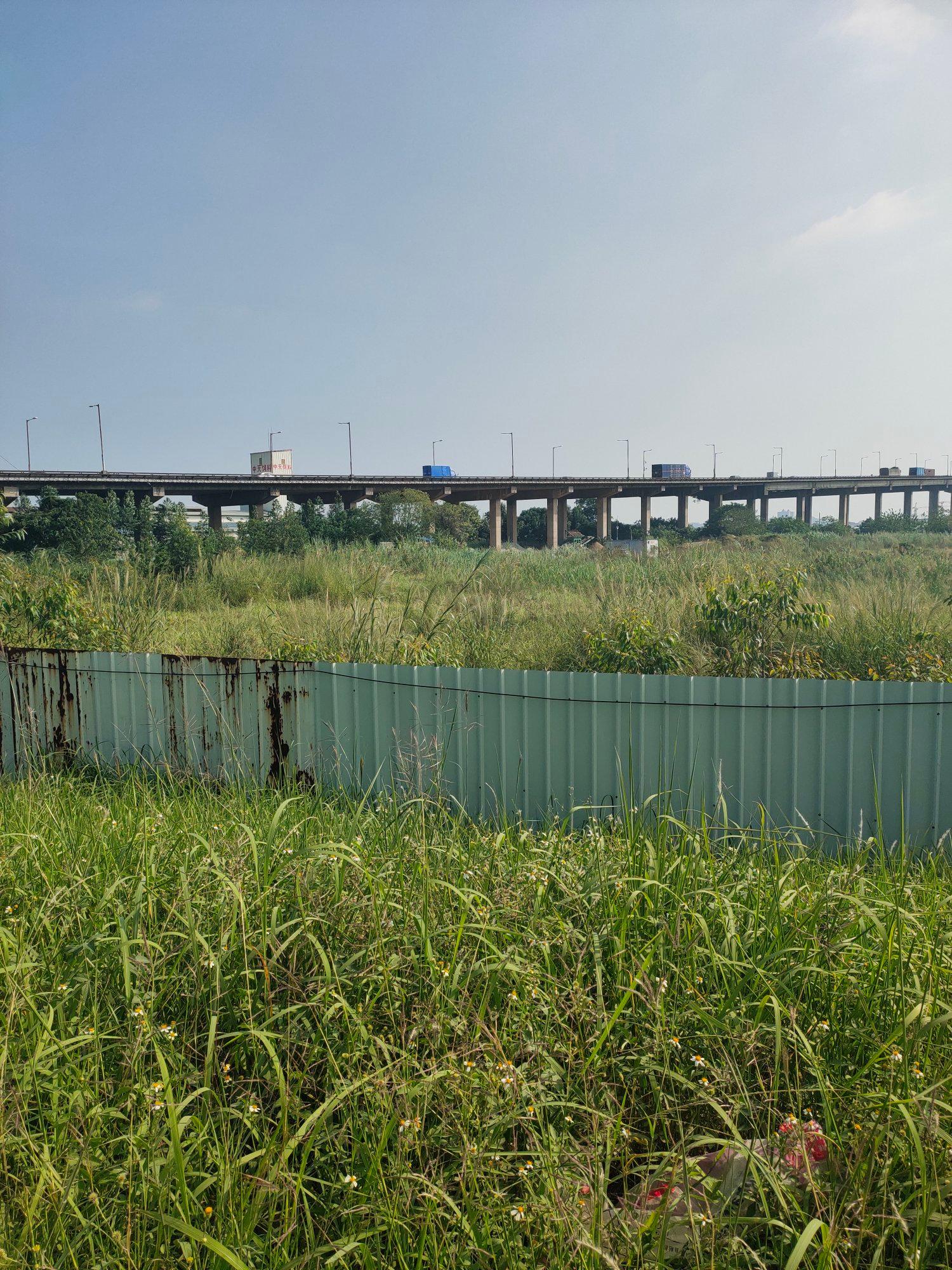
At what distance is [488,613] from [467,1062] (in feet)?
27.6

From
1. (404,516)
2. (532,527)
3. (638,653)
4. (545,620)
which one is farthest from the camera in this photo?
(532,527)

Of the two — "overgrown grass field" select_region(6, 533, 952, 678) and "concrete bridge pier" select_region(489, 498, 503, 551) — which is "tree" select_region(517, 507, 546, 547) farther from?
"overgrown grass field" select_region(6, 533, 952, 678)

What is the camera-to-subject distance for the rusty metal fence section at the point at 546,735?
5871 mm

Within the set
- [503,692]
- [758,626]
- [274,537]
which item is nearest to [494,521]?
[274,537]

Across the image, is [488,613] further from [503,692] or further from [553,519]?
[553,519]

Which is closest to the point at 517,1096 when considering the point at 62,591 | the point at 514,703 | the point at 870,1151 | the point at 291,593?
the point at 870,1151

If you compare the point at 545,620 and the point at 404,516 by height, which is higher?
the point at 404,516

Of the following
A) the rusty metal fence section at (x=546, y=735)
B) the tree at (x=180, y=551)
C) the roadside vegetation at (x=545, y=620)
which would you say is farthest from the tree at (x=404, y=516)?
the rusty metal fence section at (x=546, y=735)

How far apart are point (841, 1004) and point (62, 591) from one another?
9309 mm

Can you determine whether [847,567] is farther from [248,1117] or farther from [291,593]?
[248,1117]

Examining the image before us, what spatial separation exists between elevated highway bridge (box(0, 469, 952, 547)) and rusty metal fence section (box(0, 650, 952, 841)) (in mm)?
35236

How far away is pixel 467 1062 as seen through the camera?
8.09 feet

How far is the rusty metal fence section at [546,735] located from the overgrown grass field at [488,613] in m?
1.49

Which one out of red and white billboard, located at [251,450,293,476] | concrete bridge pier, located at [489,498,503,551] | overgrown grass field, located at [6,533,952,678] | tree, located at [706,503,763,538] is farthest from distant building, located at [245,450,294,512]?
overgrown grass field, located at [6,533,952,678]
